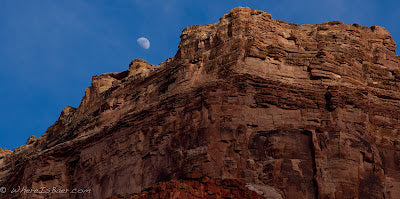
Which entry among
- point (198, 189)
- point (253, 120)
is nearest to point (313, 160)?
point (253, 120)

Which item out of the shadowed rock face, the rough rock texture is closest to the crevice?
the shadowed rock face

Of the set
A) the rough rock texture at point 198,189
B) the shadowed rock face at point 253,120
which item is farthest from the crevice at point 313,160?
the rough rock texture at point 198,189

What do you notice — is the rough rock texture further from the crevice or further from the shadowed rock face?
the crevice

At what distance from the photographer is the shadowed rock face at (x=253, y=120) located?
1649 inches

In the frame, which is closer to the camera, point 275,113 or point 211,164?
point 211,164

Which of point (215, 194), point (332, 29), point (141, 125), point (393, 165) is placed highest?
point (332, 29)

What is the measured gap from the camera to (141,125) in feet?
159

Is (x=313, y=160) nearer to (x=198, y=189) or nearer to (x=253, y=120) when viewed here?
(x=253, y=120)

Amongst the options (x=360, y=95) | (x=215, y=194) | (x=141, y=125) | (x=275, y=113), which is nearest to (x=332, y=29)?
(x=360, y=95)

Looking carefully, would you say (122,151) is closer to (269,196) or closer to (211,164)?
(211,164)

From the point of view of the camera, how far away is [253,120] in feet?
143

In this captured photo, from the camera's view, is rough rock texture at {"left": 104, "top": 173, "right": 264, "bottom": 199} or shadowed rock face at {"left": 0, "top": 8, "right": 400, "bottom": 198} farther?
shadowed rock face at {"left": 0, "top": 8, "right": 400, "bottom": 198}

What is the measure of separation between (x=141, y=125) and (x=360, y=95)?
13.3m

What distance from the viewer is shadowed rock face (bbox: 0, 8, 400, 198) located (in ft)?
137
